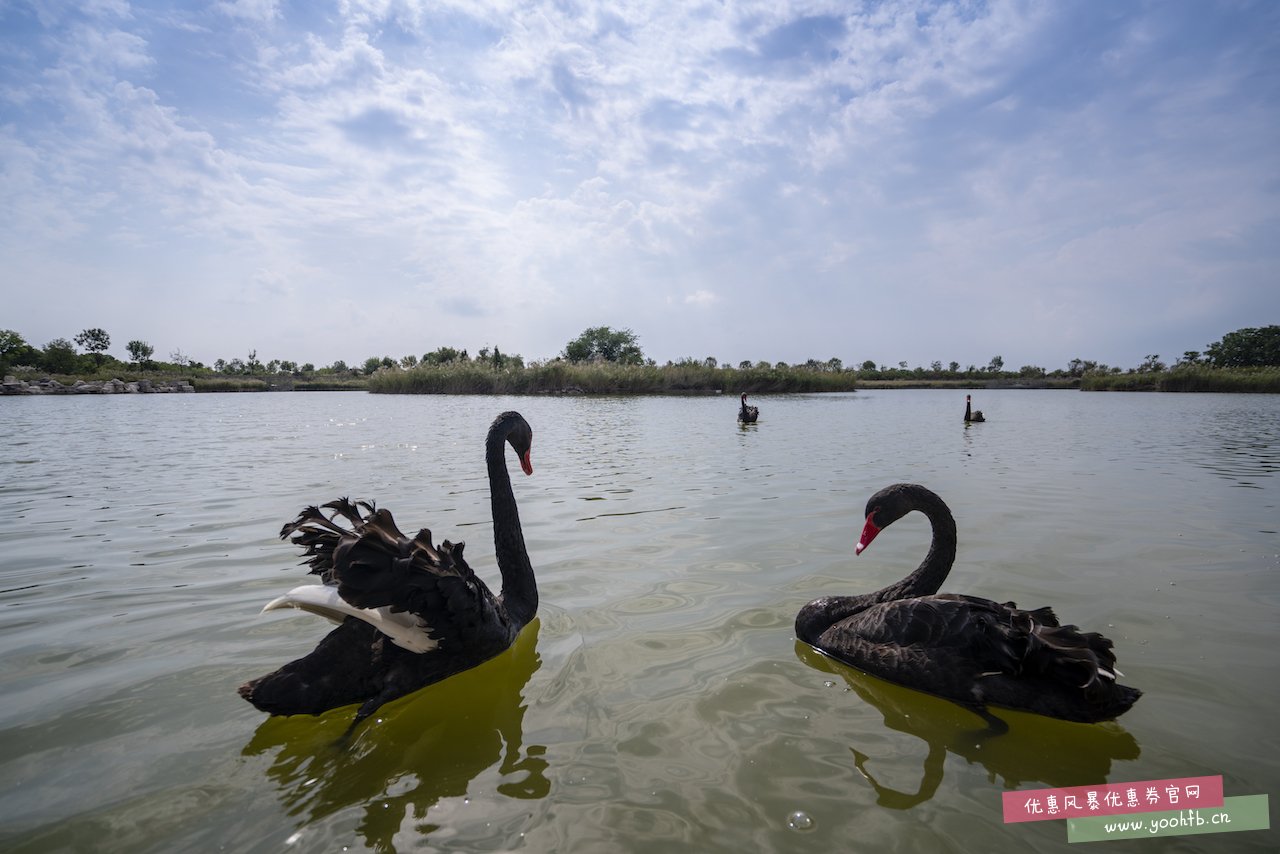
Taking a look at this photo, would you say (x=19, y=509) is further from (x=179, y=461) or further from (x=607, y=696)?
(x=607, y=696)

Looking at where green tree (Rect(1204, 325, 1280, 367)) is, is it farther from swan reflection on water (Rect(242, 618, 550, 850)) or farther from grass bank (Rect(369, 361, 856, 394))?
swan reflection on water (Rect(242, 618, 550, 850))

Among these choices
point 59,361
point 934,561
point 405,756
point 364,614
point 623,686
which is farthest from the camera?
point 59,361

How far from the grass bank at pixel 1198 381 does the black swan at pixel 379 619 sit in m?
57.6

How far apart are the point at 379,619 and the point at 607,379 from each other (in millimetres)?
36118

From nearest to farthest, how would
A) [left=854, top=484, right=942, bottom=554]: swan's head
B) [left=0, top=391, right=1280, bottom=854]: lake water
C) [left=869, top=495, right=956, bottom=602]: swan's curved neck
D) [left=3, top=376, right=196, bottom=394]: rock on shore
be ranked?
[left=0, top=391, right=1280, bottom=854]: lake water < [left=869, top=495, right=956, bottom=602]: swan's curved neck < [left=854, top=484, right=942, bottom=554]: swan's head < [left=3, top=376, right=196, bottom=394]: rock on shore

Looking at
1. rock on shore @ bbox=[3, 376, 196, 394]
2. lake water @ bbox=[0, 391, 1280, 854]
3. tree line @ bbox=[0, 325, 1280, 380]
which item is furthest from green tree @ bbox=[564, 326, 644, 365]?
lake water @ bbox=[0, 391, 1280, 854]

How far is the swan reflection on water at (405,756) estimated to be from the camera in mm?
2225

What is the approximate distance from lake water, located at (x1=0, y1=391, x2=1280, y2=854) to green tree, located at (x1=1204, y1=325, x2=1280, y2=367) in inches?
3595

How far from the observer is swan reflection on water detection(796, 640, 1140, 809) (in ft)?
7.89

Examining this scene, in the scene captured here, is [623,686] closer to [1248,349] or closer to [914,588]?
[914,588]

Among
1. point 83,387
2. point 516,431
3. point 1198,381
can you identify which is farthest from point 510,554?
point 1198,381

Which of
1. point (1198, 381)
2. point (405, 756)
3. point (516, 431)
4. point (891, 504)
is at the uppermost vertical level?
point (1198, 381)

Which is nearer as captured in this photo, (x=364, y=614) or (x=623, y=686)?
(x=364, y=614)

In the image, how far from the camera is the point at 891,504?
3.80 m
